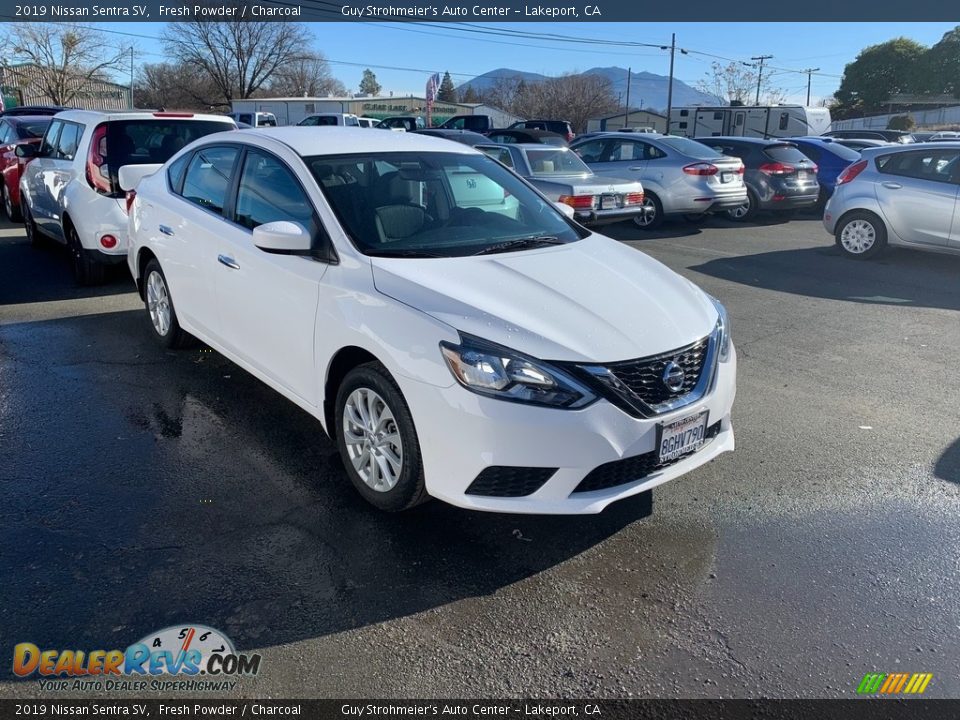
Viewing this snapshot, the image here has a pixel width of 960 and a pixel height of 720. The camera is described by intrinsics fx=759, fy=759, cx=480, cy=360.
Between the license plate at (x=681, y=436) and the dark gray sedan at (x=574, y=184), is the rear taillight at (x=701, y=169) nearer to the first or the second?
the dark gray sedan at (x=574, y=184)

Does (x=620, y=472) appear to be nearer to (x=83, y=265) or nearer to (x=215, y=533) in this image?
(x=215, y=533)

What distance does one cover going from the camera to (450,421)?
309 centimetres

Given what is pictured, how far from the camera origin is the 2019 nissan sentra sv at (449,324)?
3068 mm

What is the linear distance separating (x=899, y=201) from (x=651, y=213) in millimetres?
4141

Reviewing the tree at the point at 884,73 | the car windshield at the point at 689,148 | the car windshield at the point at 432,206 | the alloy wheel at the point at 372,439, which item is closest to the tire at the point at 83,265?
the car windshield at the point at 432,206

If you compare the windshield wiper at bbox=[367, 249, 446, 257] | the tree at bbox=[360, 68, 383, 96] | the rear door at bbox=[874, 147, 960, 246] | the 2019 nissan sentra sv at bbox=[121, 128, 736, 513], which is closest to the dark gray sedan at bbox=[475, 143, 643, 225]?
the rear door at bbox=[874, 147, 960, 246]

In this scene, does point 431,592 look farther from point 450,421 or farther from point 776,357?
point 776,357

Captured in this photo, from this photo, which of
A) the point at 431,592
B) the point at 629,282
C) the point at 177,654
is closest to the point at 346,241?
the point at 629,282

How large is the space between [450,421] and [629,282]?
1.32 metres

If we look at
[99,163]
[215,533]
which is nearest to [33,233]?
[99,163]

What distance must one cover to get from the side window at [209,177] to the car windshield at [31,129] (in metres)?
8.31

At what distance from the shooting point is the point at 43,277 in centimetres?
847

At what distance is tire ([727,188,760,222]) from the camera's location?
13914mm

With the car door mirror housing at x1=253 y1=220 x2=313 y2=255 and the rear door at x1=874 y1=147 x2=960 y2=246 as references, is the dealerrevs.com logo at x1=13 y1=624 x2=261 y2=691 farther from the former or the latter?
the rear door at x1=874 y1=147 x2=960 y2=246
